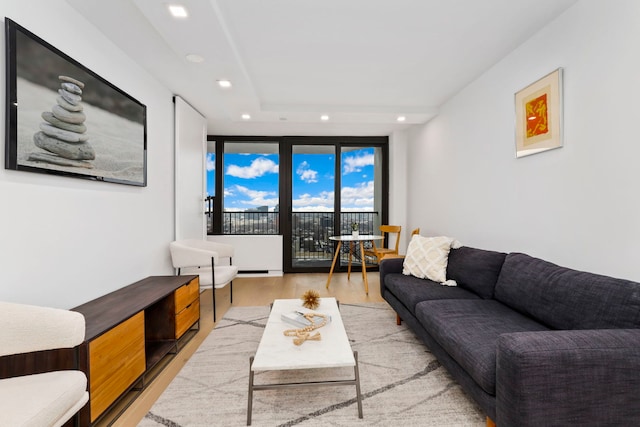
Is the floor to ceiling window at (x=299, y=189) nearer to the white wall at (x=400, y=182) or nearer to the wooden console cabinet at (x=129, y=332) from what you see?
the white wall at (x=400, y=182)

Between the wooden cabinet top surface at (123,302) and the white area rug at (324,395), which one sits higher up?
the wooden cabinet top surface at (123,302)

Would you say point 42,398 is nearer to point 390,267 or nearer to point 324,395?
Answer: point 324,395

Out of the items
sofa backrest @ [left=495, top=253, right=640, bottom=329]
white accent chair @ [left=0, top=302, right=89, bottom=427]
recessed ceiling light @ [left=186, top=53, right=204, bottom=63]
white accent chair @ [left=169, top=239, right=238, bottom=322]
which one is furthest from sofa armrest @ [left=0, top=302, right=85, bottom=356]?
sofa backrest @ [left=495, top=253, right=640, bottom=329]

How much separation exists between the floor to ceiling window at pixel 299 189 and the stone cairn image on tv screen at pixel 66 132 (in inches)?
132

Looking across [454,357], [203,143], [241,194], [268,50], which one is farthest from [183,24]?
[241,194]

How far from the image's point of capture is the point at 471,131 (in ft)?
10.9

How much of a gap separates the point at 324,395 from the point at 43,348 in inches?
57.5

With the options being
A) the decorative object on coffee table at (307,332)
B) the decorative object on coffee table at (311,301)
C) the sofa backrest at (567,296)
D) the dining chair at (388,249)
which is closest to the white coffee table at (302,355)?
the decorative object on coffee table at (307,332)

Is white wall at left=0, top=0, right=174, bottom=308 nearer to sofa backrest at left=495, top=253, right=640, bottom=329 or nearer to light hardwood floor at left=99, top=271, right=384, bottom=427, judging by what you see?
light hardwood floor at left=99, top=271, right=384, bottom=427

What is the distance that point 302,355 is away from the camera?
66.4 inches

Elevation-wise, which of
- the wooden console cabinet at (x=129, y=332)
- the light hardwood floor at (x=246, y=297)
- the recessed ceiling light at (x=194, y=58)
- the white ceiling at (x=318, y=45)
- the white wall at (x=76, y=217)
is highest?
the white ceiling at (x=318, y=45)

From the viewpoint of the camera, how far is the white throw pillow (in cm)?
296

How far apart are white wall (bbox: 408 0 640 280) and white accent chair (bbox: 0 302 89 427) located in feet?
9.30

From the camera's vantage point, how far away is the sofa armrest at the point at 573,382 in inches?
48.5
